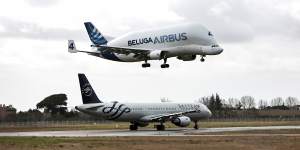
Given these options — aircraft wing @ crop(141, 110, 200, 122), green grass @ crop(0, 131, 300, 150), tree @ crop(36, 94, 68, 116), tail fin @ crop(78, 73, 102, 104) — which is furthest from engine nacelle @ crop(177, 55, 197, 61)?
tree @ crop(36, 94, 68, 116)

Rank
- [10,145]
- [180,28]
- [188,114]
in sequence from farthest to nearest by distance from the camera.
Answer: [188,114] < [180,28] < [10,145]

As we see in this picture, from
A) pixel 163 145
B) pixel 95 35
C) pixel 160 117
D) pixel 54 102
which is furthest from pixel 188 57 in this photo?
pixel 54 102

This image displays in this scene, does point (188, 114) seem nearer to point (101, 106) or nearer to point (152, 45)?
point (101, 106)

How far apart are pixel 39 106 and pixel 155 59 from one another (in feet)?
470

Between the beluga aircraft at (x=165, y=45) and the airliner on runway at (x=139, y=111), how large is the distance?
104ft

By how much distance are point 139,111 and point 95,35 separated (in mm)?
32046

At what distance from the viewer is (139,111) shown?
296ft

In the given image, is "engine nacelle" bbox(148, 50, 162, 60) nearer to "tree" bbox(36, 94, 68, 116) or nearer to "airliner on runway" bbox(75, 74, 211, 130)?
"airliner on runway" bbox(75, 74, 211, 130)

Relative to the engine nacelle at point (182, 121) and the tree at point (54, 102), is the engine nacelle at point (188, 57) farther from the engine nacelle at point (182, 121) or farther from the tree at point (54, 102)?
the tree at point (54, 102)

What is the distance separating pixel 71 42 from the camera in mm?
57062

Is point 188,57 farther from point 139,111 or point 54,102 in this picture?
point 54,102

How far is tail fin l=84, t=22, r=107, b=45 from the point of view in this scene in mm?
58688

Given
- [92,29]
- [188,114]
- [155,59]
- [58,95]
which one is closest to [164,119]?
[188,114]

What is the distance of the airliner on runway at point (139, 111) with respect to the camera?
86625 millimetres
